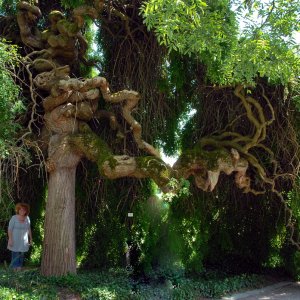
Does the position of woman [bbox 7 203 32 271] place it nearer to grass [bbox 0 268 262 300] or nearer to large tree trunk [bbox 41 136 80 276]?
grass [bbox 0 268 262 300]

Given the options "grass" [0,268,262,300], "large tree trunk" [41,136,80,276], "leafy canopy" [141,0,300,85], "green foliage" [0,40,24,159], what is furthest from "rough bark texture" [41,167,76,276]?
"leafy canopy" [141,0,300,85]

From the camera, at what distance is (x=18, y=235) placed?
28.4 ft

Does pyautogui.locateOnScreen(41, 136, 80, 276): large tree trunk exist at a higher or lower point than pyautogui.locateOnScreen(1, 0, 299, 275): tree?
lower

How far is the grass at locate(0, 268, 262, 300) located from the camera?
6.82 meters

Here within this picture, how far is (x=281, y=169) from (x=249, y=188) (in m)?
1.03

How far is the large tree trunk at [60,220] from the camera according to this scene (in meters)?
8.20

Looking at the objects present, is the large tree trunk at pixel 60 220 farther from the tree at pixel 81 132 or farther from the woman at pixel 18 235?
the woman at pixel 18 235

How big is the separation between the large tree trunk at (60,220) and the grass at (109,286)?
32 cm

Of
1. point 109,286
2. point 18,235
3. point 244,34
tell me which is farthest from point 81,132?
point 244,34

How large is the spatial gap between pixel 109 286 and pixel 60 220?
1582mm

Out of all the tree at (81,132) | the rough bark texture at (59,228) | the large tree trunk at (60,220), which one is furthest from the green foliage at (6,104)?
the rough bark texture at (59,228)

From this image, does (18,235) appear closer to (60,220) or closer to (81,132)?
(60,220)

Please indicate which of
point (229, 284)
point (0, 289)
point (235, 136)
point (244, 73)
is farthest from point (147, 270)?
point (244, 73)

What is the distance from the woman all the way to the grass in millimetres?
451
